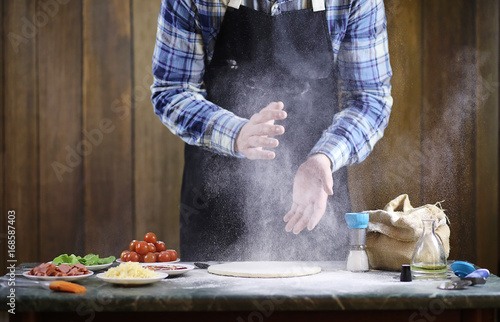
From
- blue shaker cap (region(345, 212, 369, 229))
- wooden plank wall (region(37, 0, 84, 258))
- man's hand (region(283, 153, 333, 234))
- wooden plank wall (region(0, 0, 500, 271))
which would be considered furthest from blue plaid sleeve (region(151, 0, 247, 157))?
blue shaker cap (region(345, 212, 369, 229))

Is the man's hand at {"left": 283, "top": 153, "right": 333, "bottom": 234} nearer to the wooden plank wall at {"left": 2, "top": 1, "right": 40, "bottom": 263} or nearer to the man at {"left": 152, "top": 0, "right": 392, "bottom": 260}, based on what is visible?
the man at {"left": 152, "top": 0, "right": 392, "bottom": 260}

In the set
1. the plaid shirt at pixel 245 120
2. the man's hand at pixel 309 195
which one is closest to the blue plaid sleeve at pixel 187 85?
the plaid shirt at pixel 245 120

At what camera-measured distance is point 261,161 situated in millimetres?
2443

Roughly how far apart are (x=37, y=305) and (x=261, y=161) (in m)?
1.26

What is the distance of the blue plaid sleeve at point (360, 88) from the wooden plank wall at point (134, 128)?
13 centimetres

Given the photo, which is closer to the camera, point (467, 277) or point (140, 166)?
point (467, 277)

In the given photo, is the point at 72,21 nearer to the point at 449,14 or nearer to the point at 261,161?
the point at 261,161

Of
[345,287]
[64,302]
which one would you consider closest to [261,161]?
[345,287]

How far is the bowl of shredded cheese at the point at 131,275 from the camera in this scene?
1465mm

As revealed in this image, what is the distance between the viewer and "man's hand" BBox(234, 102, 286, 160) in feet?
6.87

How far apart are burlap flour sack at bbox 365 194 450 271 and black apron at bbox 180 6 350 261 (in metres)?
0.54

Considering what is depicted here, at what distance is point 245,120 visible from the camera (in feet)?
7.64

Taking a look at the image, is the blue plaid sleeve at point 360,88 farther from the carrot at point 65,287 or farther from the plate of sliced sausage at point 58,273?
the carrot at point 65,287

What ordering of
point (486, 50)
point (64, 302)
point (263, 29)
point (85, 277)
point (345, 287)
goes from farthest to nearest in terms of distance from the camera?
point (486, 50), point (263, 29), point (85, 277), point (345, 287), point (64, 302)
